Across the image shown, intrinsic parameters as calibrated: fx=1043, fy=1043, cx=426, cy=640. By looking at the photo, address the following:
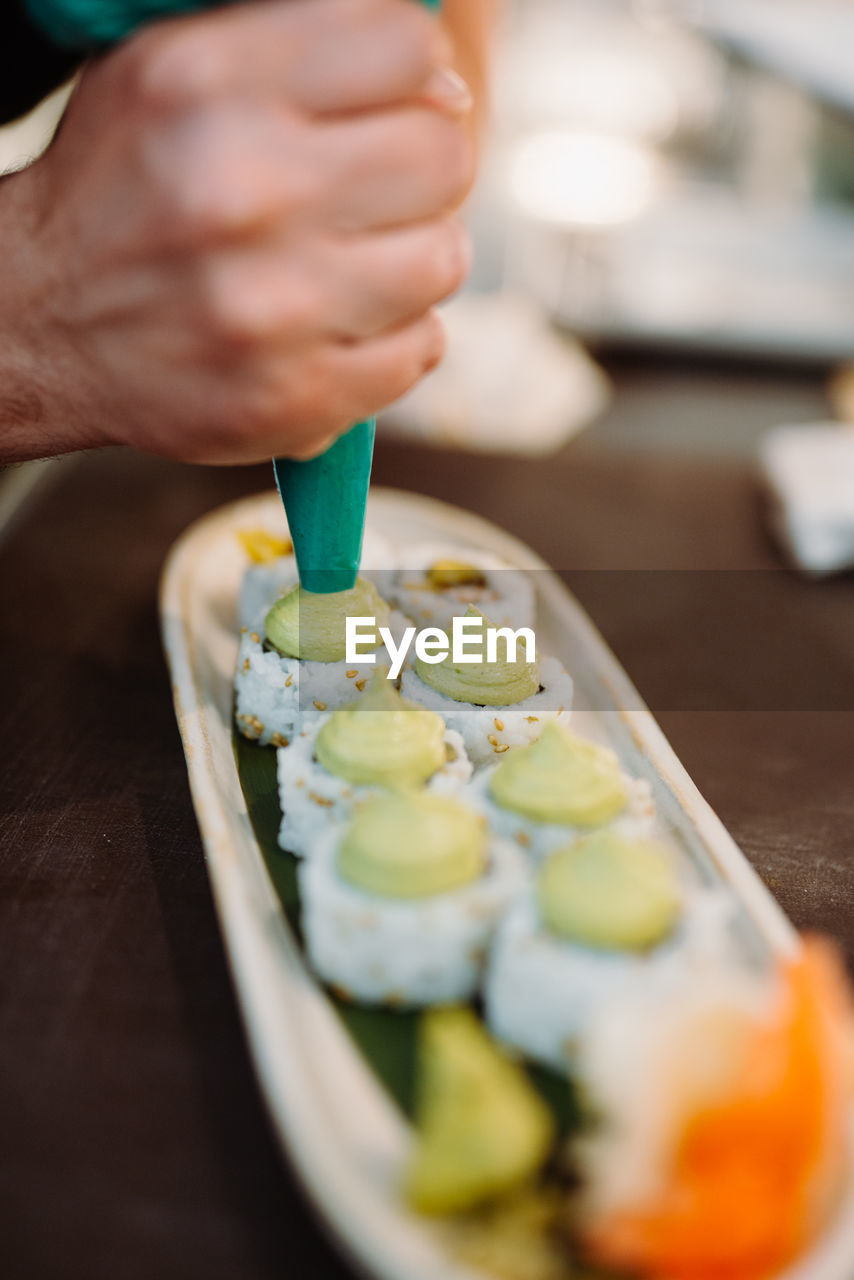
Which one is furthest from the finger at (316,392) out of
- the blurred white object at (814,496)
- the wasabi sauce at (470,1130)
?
the blurred white object at (814,496)

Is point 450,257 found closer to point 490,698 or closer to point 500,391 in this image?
point 490,698

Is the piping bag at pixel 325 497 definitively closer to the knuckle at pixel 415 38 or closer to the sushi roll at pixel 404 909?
the knuckle at pixel 415 38

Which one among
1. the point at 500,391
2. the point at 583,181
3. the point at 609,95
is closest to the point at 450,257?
the point at 500,391

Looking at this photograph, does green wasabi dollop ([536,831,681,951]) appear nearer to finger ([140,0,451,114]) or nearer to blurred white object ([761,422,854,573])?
finger ([140,0,451,114])

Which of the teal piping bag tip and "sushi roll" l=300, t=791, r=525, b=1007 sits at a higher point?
the teal piping bag tip

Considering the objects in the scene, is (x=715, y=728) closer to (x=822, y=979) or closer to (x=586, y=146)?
(x=822, y=979)

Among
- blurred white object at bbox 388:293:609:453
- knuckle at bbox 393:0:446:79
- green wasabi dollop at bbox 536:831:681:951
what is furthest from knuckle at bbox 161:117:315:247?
blurred white object at bbox 388:293:609:453
